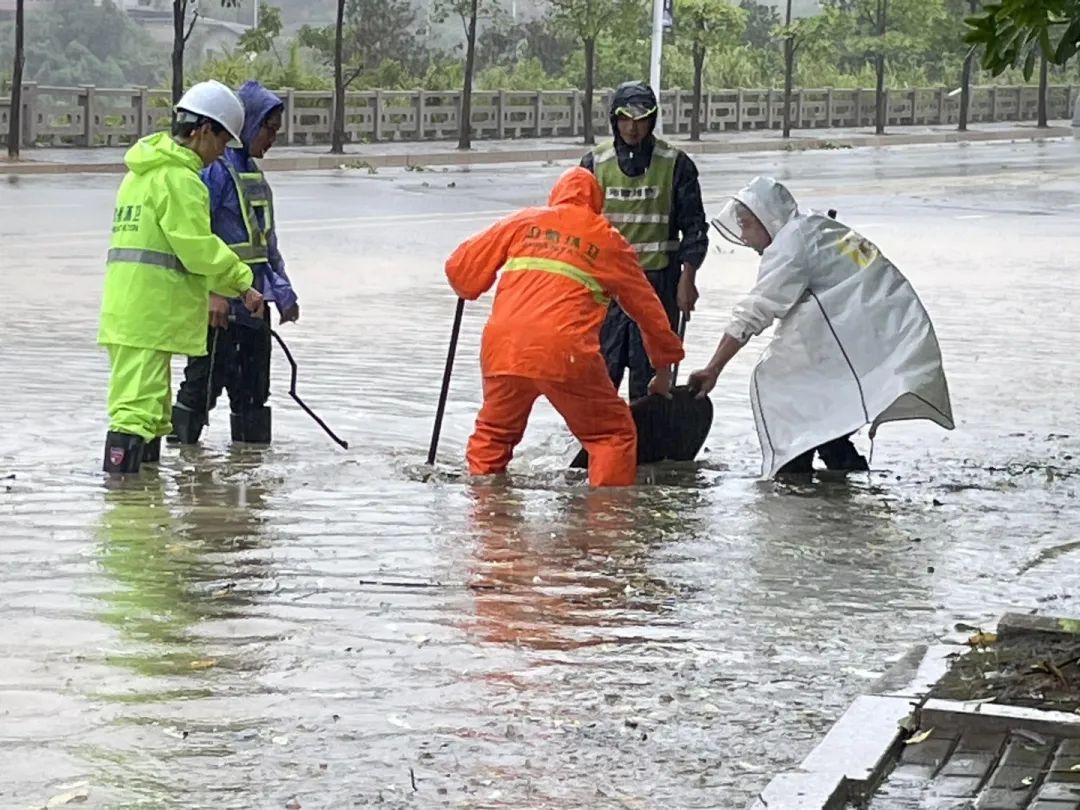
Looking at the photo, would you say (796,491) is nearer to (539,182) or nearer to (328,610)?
(328,610)

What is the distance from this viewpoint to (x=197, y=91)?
8.87 m

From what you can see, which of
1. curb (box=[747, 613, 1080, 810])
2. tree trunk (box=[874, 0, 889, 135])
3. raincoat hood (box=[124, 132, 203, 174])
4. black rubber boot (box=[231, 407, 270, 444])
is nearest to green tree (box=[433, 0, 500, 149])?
tree trunk (box=[874, 0, 889, 135])

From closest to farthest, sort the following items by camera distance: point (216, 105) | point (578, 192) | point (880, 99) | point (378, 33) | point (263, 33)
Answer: point (578, 192), point (216, 105), point (263, 33), point (378, 33), point (880, 99)

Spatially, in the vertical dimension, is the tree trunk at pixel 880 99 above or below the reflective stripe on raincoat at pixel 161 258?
above

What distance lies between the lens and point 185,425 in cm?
984

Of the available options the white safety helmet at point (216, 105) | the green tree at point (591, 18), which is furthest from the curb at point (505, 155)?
the white safety helmet at point (216, 105)

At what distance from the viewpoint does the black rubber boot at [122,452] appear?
8852 millimetres

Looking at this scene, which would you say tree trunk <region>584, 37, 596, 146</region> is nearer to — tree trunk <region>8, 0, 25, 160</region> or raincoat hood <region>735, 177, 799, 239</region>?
tree trunk <region>8, 0, 25, 160</region>

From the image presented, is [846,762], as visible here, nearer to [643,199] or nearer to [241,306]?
[643,199]

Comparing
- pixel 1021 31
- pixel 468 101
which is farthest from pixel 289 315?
pixel 468 101

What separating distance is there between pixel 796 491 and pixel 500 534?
1710 mm

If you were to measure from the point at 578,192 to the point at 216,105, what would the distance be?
4.95 ft

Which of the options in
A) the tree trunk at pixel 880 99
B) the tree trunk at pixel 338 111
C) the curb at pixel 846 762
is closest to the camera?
the curb at pixel 846 762

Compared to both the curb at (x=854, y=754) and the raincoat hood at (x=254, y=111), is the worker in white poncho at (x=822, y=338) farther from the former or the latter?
the curb at (x=854, y=754)
